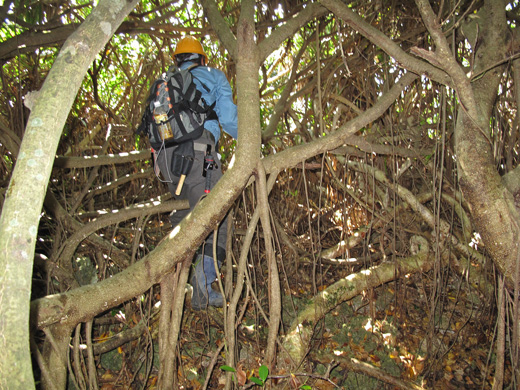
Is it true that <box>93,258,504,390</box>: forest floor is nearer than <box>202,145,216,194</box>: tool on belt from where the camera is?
No

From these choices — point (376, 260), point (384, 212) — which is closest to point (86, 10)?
point (384, 212)

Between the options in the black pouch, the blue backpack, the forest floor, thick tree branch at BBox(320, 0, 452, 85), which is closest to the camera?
thick tree branch at BBox(320, 0, 452, 85)

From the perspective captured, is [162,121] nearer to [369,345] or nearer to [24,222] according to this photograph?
[24,222]

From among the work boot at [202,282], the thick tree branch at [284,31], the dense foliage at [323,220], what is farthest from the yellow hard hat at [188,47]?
the work boot at [202,282]

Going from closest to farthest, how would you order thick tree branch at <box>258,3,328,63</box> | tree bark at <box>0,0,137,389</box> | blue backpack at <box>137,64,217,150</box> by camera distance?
tree bark at <box>0,0,137,389</box> → thick tree branch at <box>258,3,328,63</box> → blue backpack at <box>137,64,217,150</box>

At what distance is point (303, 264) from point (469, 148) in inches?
89.3

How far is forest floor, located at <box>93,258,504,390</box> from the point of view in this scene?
116 inches

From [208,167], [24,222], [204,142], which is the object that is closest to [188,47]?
[204,142]

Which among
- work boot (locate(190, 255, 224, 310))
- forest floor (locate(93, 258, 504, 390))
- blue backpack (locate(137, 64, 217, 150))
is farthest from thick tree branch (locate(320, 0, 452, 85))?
work boot (locate(190, 255, 224, 310))

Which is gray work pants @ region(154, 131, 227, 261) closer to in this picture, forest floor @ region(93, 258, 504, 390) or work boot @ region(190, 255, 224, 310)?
work boot @ region(190, 255, 224, 310)

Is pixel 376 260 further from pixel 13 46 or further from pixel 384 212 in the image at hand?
pixel 13 46

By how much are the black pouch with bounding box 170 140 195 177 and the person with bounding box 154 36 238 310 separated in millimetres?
46

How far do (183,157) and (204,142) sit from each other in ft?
0.56

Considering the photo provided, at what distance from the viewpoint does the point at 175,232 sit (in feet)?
6.88
